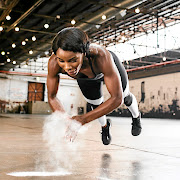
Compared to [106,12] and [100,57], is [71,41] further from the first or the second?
[106,12]

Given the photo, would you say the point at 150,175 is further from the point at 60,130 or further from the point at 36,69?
the point at 36,69

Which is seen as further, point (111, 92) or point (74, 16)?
point (74, 16)

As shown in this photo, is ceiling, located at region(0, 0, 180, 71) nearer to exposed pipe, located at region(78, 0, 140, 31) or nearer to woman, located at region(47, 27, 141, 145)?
exposed pipe, located at region(78, 0, 140, 31)

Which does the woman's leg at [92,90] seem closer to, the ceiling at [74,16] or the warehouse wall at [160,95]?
the ceiling at [74,16]

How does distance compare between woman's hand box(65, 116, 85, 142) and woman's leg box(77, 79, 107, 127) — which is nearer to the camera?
woman's hand box(65, 116, 85, 142)

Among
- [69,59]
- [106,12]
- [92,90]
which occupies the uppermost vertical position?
[106,12]

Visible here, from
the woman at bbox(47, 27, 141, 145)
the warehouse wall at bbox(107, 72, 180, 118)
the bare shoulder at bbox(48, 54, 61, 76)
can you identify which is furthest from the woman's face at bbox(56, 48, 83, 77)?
the warehouse wall at bbox(107, 72, 180, 118)

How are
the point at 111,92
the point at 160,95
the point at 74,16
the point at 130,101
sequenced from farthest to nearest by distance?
1. the point at 160,95
2. the point at 74,16
3. the point at 130,101
4. the point at 111,92

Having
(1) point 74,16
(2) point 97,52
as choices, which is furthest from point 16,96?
(2) point 97,52

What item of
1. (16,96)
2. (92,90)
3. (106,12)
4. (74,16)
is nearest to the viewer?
(92,90)

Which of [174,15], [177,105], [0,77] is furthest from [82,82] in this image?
[0,77]

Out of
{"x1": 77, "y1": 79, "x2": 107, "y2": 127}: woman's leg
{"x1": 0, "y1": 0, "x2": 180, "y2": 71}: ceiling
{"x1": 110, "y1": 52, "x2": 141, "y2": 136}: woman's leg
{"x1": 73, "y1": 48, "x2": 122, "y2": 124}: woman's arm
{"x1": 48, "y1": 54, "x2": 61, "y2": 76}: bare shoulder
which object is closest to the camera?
{"x1": 73, "y1": 48, "x2": 122, "y2": 124}: woman's arm

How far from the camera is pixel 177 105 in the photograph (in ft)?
55.9

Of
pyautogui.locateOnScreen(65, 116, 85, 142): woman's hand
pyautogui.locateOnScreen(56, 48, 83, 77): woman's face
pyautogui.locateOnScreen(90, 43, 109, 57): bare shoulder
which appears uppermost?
pyautogui.locateOnScreen(90, 43, 109, 57): bare shoulder
